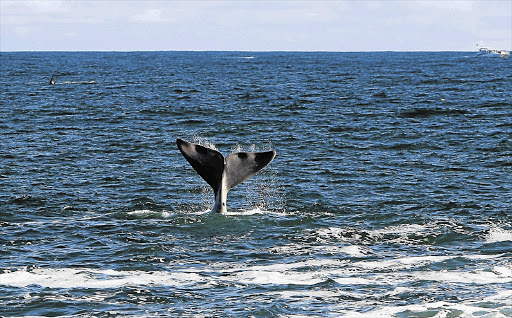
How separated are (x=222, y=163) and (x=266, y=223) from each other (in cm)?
258

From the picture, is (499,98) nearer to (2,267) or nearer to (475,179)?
(475,179)

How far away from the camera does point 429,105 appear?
56.4 m

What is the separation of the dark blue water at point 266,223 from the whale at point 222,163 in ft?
4.32

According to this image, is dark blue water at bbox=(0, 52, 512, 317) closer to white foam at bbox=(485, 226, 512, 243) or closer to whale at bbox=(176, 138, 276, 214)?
white foam at bbox=(485, 226, 512, 243)

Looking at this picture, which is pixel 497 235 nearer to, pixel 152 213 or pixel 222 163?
pixel 222 163

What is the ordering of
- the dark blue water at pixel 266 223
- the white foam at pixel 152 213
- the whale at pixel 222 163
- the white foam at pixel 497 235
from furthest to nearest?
1. the white foam at pixel 152 213
2. the white foam at pixel 497 235
3. the whale at pixel 222 163
4. the dark blue water at pixel 266 223

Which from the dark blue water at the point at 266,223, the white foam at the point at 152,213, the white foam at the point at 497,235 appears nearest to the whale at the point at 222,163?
the dark blue water at the point at 266,223

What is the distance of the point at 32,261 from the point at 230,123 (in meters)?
30.0

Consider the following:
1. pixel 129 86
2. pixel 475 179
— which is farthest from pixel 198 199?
pixel 129 86

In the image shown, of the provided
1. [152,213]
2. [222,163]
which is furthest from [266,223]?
[152,213]

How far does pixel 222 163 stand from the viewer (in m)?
18.0

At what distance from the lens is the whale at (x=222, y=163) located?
17.9m

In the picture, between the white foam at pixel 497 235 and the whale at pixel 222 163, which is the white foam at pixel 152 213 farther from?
the white foam at pixel 497 235

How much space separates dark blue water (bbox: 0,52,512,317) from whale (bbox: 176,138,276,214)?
1.32 m
